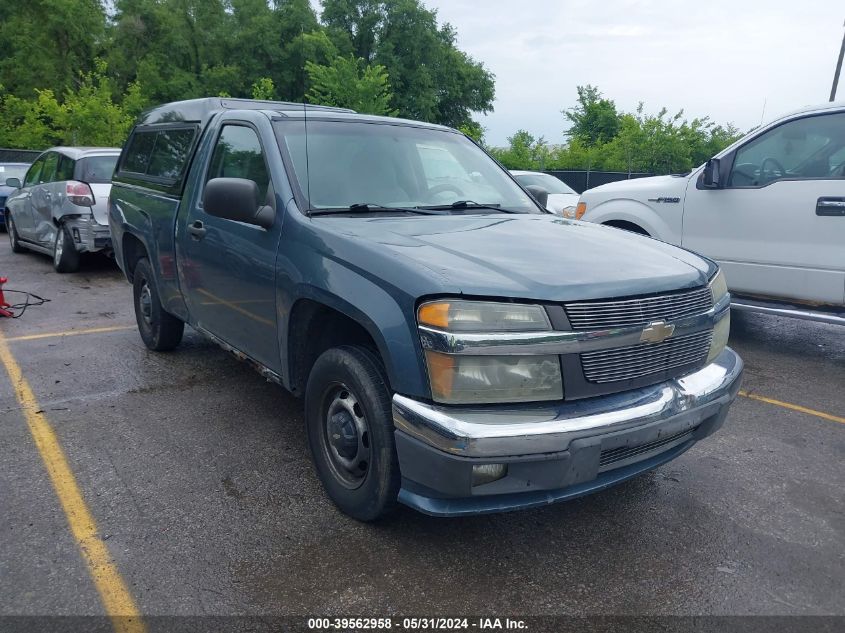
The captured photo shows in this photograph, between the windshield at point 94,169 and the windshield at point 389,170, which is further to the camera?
the windshield at point 94,169

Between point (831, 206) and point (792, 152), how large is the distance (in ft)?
2.13

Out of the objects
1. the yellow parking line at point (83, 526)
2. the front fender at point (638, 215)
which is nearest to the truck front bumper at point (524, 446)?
the yellow parking line at point (83, 526)

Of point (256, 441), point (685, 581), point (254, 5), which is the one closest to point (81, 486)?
point (256, 441)

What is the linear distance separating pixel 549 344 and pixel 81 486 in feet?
8.02

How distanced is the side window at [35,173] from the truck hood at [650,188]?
8.04m

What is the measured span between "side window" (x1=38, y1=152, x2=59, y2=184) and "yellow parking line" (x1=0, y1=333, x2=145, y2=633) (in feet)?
19.6

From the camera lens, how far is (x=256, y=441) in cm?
390

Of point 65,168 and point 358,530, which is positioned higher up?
point 65,168

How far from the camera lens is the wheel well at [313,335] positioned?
3.05 meters

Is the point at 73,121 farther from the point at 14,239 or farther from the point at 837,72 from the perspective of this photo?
the point at 837,72

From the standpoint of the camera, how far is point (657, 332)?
2707 mm

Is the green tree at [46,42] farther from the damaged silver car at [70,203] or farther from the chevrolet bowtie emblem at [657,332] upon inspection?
the chevrolet bowtie emblem at [657,332]

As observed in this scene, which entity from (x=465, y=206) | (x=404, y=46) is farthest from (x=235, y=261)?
(x=404, y=46)

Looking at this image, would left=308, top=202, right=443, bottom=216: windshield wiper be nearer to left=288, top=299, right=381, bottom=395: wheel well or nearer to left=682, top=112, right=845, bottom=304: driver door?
left=288, top=299, right=381, bottom=395: wheel well
